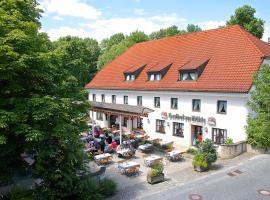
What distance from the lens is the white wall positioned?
2317cm

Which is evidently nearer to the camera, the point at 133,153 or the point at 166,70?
the point at 133,153

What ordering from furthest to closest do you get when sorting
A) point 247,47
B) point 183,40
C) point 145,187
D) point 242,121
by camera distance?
point 183,40 < point 247,47 < point 242,121 < point 145,187

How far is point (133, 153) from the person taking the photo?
80.3ft

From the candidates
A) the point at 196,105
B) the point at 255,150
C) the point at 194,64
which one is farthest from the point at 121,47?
the point at 255,150

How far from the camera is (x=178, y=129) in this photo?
28.0m

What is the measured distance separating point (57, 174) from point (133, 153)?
11.2 meters

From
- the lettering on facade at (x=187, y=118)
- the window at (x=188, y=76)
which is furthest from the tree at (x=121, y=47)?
the lettering on facade at (x=187, y=118)

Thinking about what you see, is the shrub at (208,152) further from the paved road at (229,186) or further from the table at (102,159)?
the table at (102,159)

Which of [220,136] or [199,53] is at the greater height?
[199,53]

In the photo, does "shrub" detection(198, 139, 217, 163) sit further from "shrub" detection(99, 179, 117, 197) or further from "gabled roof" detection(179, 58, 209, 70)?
"gabled roof" detection(179, 58, 209, 70)

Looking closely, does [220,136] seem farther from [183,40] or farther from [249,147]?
[183,40]

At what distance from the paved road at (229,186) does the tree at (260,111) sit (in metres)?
2.23

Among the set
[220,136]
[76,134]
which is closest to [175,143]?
[220,136]

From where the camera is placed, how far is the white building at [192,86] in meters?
23.9
